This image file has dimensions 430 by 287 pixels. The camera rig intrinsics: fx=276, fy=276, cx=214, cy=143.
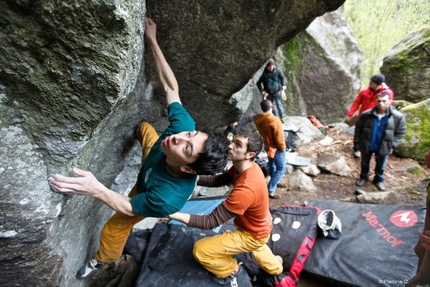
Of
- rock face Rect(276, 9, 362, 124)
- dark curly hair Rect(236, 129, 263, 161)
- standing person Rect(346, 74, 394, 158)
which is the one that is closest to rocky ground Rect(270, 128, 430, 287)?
standing person Rect(346, 74, 394, 158)

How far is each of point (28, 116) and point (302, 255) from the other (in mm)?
4086

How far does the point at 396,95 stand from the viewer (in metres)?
11.0

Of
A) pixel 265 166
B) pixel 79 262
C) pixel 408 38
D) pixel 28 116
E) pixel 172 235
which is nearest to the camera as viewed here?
pixel 28 116

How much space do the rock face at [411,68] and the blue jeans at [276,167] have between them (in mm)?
7681

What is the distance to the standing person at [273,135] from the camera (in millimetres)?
5699

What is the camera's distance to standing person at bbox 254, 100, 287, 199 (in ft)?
18.7

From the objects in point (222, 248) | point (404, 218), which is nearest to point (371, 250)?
point (404, 218)

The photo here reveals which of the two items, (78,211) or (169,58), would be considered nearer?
(78,211)

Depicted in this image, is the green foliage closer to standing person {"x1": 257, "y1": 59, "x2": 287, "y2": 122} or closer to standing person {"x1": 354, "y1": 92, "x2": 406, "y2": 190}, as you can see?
standing person {"x1": 257, "y1": 59, "x2": 287, "y2": 122}

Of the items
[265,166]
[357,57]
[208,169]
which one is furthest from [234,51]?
[357,57]

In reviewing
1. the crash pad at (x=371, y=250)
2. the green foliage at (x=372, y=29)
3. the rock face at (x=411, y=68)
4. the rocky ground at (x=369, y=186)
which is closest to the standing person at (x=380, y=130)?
the rocky ground at (x=369, y=186)

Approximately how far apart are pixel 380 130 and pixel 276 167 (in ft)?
7.72

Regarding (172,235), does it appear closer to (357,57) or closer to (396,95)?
(396,95)

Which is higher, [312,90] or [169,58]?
[169,58]
